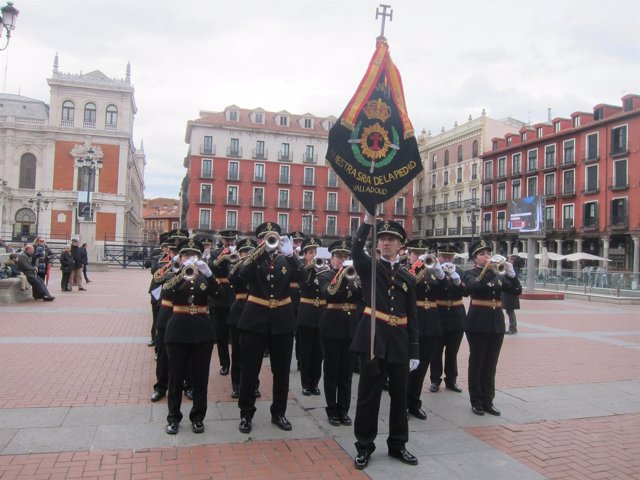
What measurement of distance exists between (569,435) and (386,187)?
331 centimetres

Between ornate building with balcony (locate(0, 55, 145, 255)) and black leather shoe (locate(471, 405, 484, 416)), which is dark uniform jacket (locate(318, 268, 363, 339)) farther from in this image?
ornate building with balcony (locate(0, 55, 145, 255))

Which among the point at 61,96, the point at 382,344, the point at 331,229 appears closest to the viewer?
the point at 382,344

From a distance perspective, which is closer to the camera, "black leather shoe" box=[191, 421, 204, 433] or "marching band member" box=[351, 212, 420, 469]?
"marching band member" box=[351, 212, 420, 469]

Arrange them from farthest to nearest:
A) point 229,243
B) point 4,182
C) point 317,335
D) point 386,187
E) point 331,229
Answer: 1. point 331,229
2. point 4,182
3. point 229,243
4. point 317,335
5. point 386,187

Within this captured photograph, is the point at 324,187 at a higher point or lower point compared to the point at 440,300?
higher

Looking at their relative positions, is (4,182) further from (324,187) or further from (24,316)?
(24,316)

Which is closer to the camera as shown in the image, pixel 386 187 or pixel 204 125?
pixel 386 187

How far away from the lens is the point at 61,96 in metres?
56.6

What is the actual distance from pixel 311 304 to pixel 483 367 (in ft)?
7.79

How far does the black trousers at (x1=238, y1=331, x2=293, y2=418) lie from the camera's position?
5.35 meters

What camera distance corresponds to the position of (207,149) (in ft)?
188

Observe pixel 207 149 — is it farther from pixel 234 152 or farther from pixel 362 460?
pixel 362 460

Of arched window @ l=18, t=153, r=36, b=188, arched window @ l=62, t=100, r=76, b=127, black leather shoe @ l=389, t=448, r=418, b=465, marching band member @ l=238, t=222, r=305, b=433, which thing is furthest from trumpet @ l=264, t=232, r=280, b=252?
arched window @ l=18, t=153, r=36, b=188

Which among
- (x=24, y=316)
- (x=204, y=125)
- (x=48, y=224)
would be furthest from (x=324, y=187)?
(x=24, y=316)
